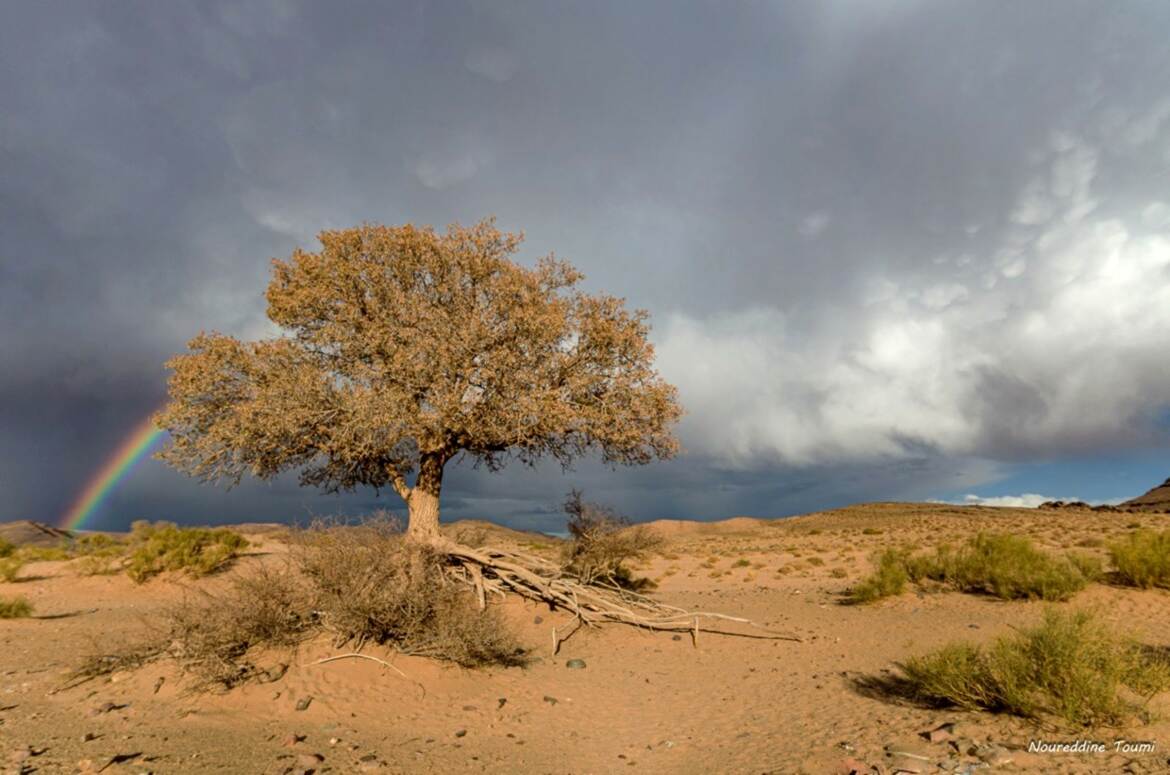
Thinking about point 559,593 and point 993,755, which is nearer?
point 993,755

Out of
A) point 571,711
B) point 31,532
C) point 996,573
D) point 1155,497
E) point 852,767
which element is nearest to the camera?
point 852,767

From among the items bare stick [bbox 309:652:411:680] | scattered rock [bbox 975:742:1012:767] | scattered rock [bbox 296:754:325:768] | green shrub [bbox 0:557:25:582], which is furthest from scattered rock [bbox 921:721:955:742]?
green shrub [bbox 0:557:25:582]

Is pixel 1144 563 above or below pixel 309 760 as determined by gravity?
above

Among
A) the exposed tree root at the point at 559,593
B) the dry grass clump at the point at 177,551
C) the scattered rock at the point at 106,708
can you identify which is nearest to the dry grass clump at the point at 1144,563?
the exposed tree root at the point at 559,593

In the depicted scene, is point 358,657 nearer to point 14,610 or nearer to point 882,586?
point 14,610

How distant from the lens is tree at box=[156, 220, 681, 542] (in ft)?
40.6

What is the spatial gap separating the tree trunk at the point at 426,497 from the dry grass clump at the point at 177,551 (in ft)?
37.6

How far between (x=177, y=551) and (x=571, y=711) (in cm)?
1805

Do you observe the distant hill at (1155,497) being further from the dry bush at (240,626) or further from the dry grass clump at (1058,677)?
the dry bush at (240,626)

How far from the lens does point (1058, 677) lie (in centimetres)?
671

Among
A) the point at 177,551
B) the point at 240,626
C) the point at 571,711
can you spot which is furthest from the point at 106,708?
the point at 177,551

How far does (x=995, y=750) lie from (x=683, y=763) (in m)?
3.32

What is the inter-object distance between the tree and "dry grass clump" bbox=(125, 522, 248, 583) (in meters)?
9.45

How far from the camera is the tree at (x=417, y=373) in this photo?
488 inches
